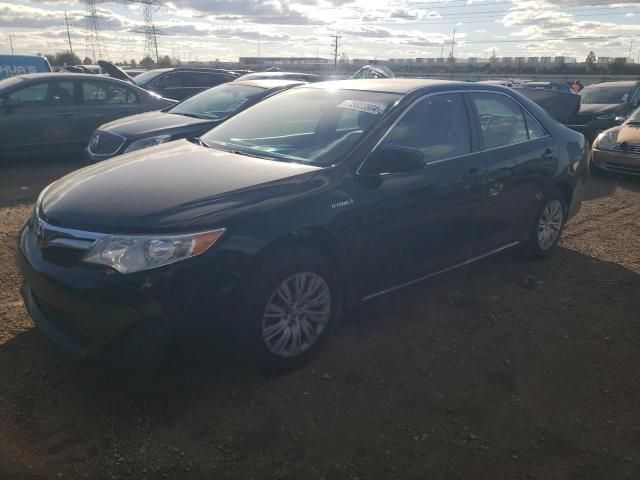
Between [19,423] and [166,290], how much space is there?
105 cm

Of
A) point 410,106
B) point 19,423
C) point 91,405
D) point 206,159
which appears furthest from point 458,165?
point 19,423

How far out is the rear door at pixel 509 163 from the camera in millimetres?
4449

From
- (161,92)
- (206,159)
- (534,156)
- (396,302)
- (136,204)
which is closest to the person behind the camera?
(136,204)

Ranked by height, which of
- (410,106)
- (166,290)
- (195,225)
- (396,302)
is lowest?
(396,302)

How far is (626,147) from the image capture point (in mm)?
9234

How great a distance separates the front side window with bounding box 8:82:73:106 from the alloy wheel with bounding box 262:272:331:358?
749 cm

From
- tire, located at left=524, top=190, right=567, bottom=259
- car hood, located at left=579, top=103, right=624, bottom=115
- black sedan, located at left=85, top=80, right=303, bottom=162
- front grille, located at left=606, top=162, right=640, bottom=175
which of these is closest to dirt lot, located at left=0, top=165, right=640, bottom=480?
tire, located at left=524, top=190, right=567, bottom=259

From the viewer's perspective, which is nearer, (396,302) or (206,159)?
(206,159)

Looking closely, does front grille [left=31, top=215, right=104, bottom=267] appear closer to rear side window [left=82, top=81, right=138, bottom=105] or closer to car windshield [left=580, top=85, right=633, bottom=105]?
rear side window [left=82, top=81, right=138, bottom=105]

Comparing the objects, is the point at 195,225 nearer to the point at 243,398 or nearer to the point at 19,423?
the point at 243,398

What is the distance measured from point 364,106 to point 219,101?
4806 millimetres

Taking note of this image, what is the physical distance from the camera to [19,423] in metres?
2.81

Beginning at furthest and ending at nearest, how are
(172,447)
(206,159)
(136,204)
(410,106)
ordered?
1. (410,106)
2. (206,159)
3. (136,204)
4. (172,447)

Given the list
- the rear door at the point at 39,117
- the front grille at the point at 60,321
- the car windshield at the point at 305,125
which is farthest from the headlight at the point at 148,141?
the front grille at the point at 60,321
